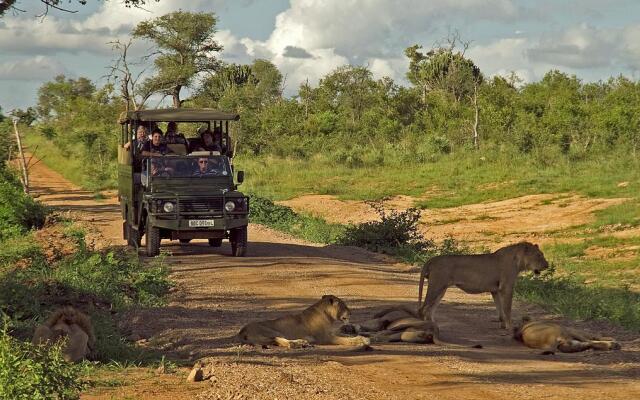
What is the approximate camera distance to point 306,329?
8.71m

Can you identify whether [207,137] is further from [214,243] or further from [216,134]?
[214,243]

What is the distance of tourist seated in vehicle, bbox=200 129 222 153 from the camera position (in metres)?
16.2

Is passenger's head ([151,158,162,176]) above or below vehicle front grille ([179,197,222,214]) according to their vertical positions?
above

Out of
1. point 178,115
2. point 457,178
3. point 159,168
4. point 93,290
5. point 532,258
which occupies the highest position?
point 178,115

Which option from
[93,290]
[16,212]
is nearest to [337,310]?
[93,290]

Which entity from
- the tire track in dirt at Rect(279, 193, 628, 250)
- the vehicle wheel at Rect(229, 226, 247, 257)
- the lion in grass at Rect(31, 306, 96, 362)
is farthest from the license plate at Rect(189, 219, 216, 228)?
the tire track in dirt at Rect(279, 193, 628, 250)

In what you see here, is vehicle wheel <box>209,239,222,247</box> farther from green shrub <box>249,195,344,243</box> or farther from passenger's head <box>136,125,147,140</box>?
green shrub <box>249,195,344,243</box>

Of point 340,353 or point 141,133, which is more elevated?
point 141,133

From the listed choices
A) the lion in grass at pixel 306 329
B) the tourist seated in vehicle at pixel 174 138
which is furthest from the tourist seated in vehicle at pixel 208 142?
the lion in grass at pixel 306 329

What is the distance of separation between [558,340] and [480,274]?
4.63 ft

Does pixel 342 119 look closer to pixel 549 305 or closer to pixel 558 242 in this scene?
pixel 558 242

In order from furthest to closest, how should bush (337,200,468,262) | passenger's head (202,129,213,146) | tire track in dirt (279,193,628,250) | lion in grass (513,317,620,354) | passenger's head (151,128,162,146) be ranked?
tire track in dirt (279,193,628,250) < bush (337,200,468,262) < passenger's head (202,129,213,146) < passenger's head (151,128,162,146) < lion in grass (513,317,620,354)

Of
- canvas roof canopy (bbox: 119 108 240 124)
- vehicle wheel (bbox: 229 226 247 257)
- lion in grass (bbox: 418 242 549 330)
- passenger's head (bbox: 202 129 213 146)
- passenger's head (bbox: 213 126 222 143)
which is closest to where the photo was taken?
lion in grass (bbox: 418 242 549 330)

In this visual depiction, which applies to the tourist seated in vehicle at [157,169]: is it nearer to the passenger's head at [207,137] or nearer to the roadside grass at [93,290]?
the passenger's head at [207,137]
